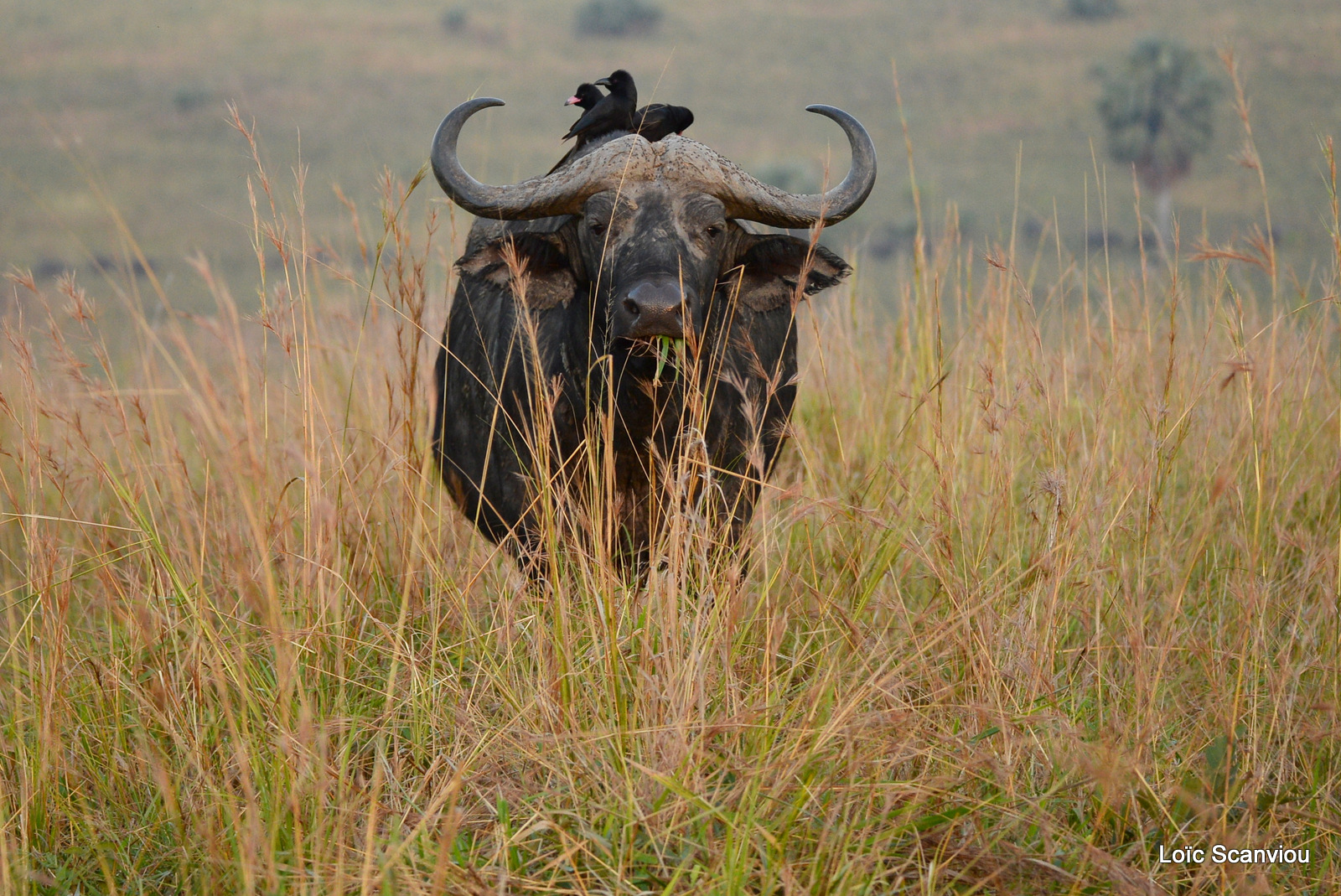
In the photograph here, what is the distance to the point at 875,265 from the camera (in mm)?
26578

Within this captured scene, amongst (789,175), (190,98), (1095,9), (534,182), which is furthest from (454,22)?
(534,182)

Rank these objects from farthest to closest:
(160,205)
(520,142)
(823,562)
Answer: (520,142) → (160,205) → (823,562)

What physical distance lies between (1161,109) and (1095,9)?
13.9m

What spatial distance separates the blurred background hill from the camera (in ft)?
86.0

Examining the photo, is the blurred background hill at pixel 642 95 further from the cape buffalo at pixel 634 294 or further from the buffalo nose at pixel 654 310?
the buffalo nose at pixel 654 310

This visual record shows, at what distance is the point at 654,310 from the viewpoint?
287 cm

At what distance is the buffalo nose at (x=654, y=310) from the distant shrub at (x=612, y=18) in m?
42.6

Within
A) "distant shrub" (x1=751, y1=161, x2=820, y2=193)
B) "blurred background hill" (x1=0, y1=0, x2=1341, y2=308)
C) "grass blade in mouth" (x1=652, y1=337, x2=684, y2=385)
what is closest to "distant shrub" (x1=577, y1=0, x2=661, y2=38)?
"blurred background hill" (x1=0, y1=0, x2=1341, y2=308)

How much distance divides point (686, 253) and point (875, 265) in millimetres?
24172

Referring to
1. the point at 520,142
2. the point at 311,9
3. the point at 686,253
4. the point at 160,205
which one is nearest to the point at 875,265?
the point at 520,142

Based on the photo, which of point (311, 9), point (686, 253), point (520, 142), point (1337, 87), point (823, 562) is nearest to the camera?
point (686, 253)

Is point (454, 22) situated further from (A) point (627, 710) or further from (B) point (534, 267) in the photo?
(A) point (627, 710)

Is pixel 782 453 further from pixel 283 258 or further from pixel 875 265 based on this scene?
pixel 875 265

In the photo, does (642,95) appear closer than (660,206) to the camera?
No
